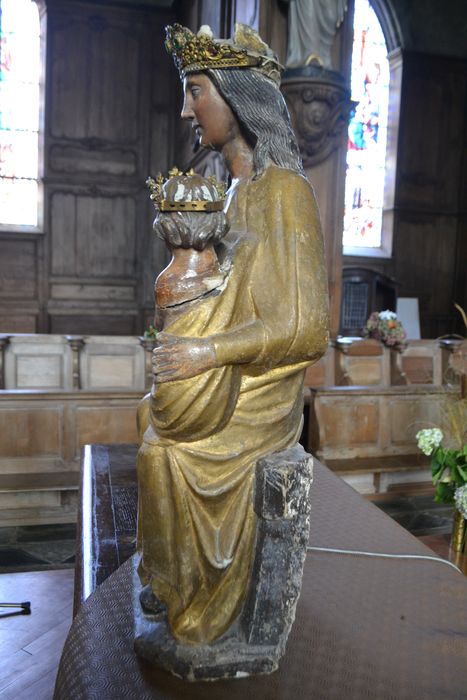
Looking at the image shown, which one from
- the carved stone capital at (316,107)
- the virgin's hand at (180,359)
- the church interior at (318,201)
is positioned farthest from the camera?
the carved stone capital at (316,107)

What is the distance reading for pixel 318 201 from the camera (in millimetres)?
7465

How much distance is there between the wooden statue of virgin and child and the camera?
141 cm

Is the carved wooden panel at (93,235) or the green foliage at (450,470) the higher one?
the carved wooden panel at (93,235)

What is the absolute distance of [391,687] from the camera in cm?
155

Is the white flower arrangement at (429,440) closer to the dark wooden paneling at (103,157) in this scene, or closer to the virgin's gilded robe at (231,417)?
the virgin's gilded robe at (231,417)

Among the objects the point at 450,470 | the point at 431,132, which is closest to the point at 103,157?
the point at 431,132

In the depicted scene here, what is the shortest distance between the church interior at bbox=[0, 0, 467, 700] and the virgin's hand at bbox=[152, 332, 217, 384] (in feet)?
12.0

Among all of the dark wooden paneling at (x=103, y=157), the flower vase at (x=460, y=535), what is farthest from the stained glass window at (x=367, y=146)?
the flower vase at (x=460, y=535)

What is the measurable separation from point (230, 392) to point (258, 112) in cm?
68

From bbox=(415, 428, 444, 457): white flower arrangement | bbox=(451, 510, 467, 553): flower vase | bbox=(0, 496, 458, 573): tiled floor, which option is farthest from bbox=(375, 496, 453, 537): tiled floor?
bbox=(415, 428, 444, 457): white flower arrangement

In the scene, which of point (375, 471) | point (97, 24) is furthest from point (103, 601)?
point (97, 24)

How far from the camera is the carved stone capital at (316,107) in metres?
6.75

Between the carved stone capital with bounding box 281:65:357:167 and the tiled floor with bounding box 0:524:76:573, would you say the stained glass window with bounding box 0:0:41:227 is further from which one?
the tiled floor with bounding box 0:524:76:573

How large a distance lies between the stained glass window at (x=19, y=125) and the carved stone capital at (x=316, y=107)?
6.03 metres
